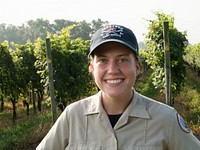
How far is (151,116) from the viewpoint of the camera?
167 centimetres

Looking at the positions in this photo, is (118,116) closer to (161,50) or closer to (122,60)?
(122,60)

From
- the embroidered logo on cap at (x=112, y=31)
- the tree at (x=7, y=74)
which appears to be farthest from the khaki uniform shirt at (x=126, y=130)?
the tree at (x=7, y=74)

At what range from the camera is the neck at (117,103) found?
178 centimetres

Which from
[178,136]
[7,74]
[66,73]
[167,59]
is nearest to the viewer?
[178,136]

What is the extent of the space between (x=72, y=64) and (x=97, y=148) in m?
8.76

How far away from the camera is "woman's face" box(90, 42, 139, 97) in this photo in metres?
1.67

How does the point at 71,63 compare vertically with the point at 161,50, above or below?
below

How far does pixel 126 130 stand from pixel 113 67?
0.35m

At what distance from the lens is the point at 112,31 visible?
5.54 ft

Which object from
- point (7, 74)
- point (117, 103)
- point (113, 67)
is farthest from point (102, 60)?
point (7, 74)

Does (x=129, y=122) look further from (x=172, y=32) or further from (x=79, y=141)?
(x=172, y=32)

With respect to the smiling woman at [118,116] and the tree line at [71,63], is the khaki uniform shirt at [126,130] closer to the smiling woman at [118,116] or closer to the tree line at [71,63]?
the smiling woman at [118,116]

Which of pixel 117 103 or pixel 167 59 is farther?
pixel 167 59

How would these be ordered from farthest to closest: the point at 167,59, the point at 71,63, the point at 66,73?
1. the point at 71,63
2. the point at 66,73
3. the point at 167,59
